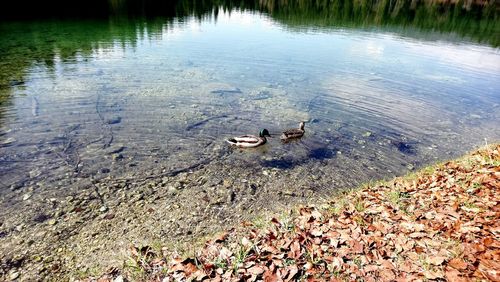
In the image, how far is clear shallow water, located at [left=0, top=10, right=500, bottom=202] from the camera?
1241 centimetres

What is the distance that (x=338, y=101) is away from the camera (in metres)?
20.0

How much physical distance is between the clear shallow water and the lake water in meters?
0.09

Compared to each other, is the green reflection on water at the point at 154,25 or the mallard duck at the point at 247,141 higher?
the green reflection on water at the point at 154,25

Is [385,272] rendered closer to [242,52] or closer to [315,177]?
[315,177]

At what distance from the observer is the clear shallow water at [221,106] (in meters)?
12.4

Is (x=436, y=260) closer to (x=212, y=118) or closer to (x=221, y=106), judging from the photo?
(x=212, y=118)

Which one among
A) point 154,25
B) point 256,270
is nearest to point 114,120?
point 256,270

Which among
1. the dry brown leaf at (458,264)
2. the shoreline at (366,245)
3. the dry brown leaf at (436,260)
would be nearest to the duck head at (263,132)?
the shoreline at (366,245)

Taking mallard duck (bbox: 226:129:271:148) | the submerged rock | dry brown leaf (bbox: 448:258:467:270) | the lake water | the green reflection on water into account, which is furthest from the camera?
the green reflection on water

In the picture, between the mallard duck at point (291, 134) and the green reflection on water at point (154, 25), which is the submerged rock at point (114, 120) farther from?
the mallard duck at point (291, 134)

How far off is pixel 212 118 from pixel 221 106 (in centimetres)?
183

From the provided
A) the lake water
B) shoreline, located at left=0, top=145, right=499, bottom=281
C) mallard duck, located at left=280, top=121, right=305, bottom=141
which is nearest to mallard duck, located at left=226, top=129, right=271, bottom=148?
the lake water

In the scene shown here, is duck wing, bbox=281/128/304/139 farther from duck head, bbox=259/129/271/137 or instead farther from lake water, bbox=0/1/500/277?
duck head, bbox=259/129/271/137

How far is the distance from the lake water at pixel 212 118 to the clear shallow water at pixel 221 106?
3.7 inches
